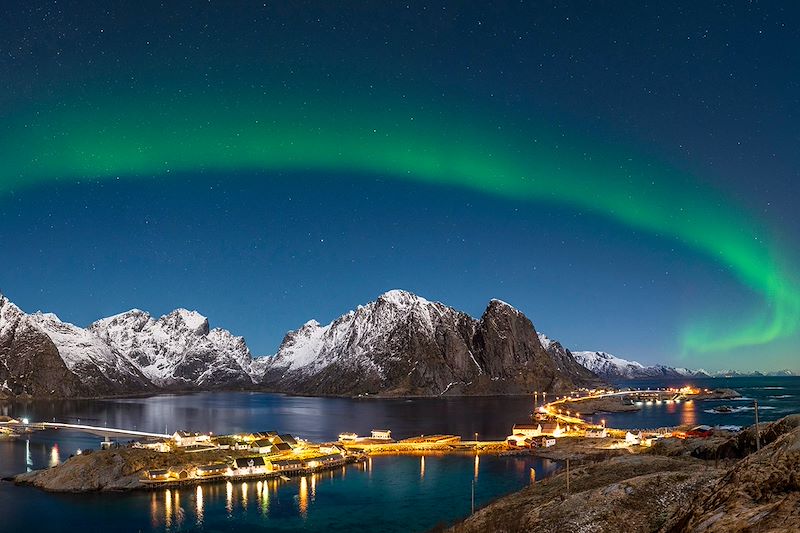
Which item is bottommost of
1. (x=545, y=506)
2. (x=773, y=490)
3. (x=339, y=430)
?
(x=339, y=430)

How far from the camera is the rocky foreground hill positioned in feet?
61.5

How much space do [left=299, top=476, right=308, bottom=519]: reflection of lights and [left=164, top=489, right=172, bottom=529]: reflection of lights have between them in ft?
53.2

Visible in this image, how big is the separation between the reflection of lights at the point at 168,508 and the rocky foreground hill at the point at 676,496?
40.2 meters

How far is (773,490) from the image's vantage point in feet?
63.8

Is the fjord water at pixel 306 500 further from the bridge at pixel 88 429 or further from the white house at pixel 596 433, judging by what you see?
the bridge at pixel 88 429

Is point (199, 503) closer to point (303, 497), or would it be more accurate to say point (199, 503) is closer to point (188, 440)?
point (303, 497)

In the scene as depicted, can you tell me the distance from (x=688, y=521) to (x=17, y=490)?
334 feet

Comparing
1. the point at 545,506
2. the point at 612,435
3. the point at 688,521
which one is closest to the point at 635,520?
the point at 545,506

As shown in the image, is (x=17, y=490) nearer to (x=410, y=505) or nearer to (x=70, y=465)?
(x=70, y=465)

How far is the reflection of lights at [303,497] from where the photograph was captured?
3189 inches

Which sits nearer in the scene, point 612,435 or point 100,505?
point 100,505

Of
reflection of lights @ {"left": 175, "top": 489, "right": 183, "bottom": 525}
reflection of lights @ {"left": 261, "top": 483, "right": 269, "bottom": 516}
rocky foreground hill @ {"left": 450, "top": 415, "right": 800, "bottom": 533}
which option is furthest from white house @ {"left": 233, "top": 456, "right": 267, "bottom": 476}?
rocky foreground hill @ {"left": 450, "top": 415, "right": 800, "bottom": 533}

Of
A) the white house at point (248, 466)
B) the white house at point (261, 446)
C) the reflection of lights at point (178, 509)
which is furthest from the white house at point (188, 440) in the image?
the reflection of lights at point (178, 509)

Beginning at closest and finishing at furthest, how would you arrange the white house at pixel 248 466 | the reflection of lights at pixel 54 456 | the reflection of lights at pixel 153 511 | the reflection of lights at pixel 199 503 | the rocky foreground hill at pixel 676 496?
the rocky foreground hill at pixel 676 496 < the reflection of lights at pixel 153 511 < the reflection of lights at pixel 199 503 < the white house at pixel 248 466 < the reflection of lights at pixel 54 456
